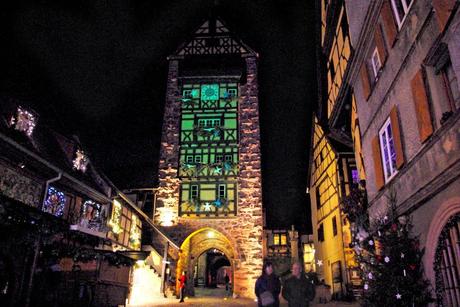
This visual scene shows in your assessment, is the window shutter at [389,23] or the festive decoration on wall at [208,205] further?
the festive decoration on wall at [208,205]

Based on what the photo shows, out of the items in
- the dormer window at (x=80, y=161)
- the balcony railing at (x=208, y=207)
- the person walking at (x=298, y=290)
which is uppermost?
the dormer window at (x=80, y=161)

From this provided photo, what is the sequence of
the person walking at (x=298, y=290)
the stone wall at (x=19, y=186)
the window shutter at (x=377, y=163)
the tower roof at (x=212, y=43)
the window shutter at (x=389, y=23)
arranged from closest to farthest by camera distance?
the person walking at (x=298, y=290) → the window shutter at (x=389, y=23) → the window shutter at (x=377, y=163) → the stone wall at (x=19, y=186) → the tower roof at (x=212, y=43)

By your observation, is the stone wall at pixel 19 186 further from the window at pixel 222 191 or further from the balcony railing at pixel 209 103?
the balcony railing at pixel 209 103

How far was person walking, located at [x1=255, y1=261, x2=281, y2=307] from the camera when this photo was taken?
6.39 metres

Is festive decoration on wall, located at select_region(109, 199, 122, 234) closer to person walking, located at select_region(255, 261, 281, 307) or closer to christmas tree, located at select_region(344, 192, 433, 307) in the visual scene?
person walking, located at select_region(255, 261, 281, 307)

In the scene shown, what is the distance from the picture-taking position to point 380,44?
8.10m

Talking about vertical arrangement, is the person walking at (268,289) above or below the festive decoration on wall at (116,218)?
below

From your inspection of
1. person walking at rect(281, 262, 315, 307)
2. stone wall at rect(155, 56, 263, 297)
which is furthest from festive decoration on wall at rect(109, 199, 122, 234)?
person walking at rect(281, 262, 315, 307)

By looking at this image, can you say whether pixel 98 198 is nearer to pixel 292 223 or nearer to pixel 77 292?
pixel 77 292

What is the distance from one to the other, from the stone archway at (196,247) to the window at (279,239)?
10628 millimetres

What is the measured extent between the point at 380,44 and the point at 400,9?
3.09 ft

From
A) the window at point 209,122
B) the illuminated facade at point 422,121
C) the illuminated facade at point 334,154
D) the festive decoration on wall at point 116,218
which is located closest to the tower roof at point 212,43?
the window at point 209,122

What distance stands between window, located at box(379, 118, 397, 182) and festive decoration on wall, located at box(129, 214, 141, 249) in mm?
15204

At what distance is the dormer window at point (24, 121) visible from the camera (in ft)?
38.3
